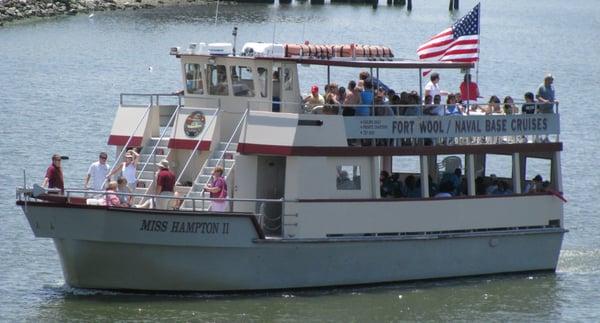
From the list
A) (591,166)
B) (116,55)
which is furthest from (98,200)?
(116,55)

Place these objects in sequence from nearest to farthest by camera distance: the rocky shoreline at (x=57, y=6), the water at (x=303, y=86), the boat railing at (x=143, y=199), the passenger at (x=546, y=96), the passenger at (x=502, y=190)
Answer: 1. the boat railing at (x=143, y=199)
2. the water at (x=303, y=86)
3. the passenger at (x=502, y=190)
4. the passenger at (x=546, y=96)
5. the rocky shoreline at (x=57, y=6)

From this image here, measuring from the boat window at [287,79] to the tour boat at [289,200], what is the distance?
2 cm

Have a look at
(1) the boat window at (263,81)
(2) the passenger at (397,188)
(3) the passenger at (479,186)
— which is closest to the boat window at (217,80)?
(1) the boat window at (263,81)

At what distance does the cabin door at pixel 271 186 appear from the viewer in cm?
2784

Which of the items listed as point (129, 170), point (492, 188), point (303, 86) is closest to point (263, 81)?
point (129, 170)

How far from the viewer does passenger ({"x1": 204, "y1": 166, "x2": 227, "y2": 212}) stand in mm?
27062

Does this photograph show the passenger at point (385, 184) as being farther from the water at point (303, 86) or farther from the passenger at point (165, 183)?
the passenger at point (165, 183)

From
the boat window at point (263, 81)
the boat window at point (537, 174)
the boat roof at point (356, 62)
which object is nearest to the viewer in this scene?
the boat roof at point (356, 62)

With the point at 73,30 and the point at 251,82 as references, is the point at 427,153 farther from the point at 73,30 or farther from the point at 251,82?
the point at 73,30

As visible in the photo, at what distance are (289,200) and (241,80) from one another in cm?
281

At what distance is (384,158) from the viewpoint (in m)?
31.1

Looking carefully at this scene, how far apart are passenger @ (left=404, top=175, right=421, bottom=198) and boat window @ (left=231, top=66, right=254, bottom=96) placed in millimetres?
3530

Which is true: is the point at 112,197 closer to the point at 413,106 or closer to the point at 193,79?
the point at 193,79

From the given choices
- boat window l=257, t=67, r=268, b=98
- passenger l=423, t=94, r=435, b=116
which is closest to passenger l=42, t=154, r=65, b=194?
boat window l=257, t=67, r=268, b=98
